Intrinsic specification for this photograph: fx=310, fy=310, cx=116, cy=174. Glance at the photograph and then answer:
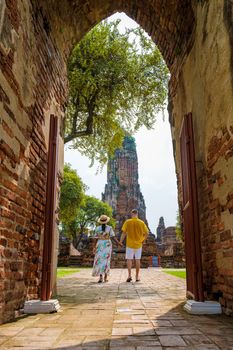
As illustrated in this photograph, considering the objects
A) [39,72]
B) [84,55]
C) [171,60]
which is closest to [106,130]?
[84,55]

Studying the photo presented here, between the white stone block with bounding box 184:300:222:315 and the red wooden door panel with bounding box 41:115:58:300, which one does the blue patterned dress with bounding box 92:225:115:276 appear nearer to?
the red wooden door panel with bounding box 41:115:58:300

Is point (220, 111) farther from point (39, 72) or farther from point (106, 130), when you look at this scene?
point (106, 130)

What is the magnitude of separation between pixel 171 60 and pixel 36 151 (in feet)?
11.0

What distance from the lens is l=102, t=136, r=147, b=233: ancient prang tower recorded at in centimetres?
4322

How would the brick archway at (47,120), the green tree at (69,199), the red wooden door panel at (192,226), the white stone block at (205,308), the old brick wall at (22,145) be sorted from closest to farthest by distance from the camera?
the old brick wall at (22,145), the brick archway at (47,120), the white stone block at (205,308), the red wooden door panel at (192,226), the green tree at (69,199)

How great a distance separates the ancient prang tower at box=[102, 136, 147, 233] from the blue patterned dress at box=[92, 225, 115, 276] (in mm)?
33701

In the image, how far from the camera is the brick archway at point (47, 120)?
321 centimetres

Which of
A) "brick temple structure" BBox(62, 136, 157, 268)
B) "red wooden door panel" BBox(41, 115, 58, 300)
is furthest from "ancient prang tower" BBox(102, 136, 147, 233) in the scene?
"red wooden door panel" BBox(41, 115, 58, 300)

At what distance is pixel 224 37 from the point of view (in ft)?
11.2

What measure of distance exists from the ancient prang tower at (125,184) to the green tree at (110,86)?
31507mm

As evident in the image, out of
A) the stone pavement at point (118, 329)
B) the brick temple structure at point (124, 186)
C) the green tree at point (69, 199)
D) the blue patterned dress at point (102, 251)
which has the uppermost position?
the brick temple structure at point (124, 186)

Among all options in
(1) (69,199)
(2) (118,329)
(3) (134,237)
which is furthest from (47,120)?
(1) (69,199)

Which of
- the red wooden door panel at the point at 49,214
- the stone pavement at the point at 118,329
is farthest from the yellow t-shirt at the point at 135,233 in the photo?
the red wooden door panel at the point at 49,214

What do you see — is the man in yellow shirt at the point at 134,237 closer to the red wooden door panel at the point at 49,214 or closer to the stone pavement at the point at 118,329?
the stone pavement at the point at 118,329
